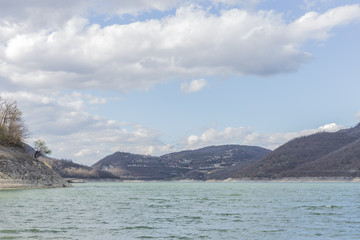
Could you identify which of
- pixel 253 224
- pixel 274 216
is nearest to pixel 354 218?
pixel 274 216

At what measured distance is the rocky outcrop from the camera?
371ft

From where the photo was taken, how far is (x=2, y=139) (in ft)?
435

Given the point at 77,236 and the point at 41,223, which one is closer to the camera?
the point at 77,236

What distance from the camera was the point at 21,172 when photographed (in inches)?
4710

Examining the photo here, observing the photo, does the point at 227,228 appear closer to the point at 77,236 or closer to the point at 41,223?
the point at 77,236

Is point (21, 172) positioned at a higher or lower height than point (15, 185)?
higher

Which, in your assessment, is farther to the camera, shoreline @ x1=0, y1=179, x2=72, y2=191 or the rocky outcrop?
the rocky outcrop

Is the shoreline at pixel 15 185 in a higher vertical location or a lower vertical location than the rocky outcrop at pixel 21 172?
lower

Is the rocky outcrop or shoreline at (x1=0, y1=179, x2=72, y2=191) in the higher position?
the rocky outcrop

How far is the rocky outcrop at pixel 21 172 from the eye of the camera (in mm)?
113225

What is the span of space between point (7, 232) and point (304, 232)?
2709 centimetres

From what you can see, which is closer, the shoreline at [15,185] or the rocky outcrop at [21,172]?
the shoreline at [15,185]

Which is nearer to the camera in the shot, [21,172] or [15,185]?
[15,185]

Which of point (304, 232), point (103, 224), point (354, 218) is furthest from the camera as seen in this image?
point (354, 218)
